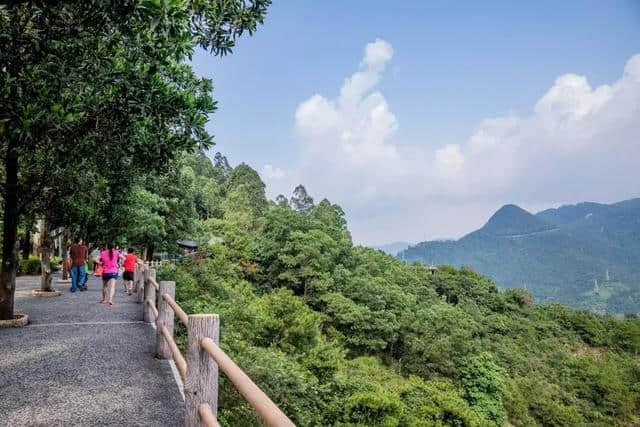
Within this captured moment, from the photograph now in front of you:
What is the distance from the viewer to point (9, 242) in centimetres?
745

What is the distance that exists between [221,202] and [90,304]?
50643 millimetres

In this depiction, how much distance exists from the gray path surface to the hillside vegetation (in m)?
1.40

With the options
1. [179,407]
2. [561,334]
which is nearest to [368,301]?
[179,407]

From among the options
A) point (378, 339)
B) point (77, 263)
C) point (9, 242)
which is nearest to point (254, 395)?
point (9, 242)

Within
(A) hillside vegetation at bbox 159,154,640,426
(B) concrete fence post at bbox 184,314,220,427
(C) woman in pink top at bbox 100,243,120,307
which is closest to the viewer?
(B) concrete fence post at bbox 184,314,220,427

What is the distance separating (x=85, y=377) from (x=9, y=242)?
14.5ft

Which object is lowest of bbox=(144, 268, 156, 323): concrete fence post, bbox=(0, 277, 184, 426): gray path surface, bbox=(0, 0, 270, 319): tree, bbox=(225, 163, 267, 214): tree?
bbox=(0, 277, 184, 426): gray path surface

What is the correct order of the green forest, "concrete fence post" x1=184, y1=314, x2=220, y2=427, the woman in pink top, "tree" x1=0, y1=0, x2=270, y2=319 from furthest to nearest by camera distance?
the woman in pink top < the green forest < "tree" x1=0, y1=0, x2=270, y2=319 < "concrete fence post" x1=184, y1=314, x2=220, y2=427

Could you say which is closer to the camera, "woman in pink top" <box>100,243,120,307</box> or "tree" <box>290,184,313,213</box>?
"woman in pink top" <box>100,243,120,307</box>

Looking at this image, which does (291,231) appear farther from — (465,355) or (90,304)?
(90,304)

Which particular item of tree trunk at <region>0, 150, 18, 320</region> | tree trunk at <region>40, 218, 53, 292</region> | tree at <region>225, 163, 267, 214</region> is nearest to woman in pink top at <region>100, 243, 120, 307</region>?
tree trunk at <region>0, 150, 18, 320</region>

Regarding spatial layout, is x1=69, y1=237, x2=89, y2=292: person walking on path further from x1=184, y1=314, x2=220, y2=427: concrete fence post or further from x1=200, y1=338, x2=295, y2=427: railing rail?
x1=200, y1=338, x2=295, y2=427: railing rail

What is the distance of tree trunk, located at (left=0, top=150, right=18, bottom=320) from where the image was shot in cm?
737

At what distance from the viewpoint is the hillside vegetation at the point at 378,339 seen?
466 inches
